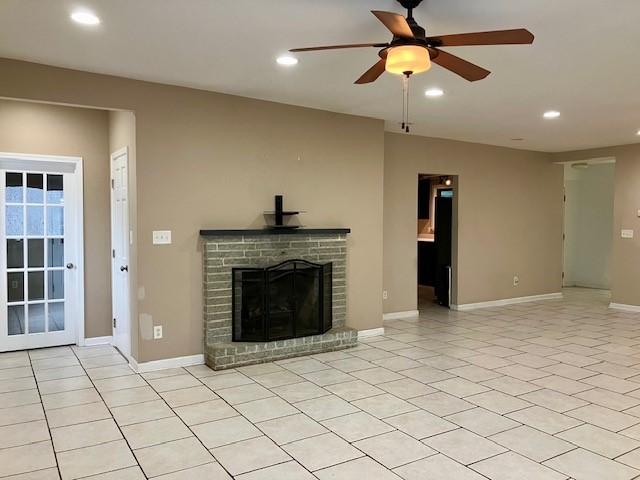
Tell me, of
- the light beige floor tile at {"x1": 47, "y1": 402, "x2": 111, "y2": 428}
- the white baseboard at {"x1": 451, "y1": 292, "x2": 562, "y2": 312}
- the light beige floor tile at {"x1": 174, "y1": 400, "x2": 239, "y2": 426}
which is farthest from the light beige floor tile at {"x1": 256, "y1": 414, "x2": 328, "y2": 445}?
the white baseboard at {"x1": 451, "y1": 292, "x2": 562, "y2": 312}

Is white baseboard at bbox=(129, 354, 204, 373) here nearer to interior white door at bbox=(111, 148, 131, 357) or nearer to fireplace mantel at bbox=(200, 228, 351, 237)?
interior white door at bbox=(111, 148, 131, 357)

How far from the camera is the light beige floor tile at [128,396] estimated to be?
12.3 ft

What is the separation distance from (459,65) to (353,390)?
261cm

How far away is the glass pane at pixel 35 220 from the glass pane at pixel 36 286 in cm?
45

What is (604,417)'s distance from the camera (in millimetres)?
3508

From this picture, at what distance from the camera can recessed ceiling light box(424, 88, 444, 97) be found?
4.57 metres

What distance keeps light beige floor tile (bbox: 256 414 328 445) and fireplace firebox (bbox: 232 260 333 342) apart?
1466mm

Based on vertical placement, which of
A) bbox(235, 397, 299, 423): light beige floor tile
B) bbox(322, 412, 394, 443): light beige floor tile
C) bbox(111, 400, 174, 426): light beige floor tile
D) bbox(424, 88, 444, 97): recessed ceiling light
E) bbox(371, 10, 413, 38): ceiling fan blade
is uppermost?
bbox(424, 88, 444, 97): recessed ceiling light

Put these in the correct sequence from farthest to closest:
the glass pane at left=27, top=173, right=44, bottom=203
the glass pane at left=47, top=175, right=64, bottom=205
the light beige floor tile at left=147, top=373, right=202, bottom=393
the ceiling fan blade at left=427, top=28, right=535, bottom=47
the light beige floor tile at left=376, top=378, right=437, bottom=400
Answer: the glass pane at left=47, top=175, right=64, bottom=205
the glass pane at left=27, top=173, right=44, bottom=203
the light beige floor tile at left=147, top=373, right=202, bottom=393
the light beige floor tile at left=376, top=378, right=437, bottom=400
the ceiling fan blade at left=427, top=28, right=535, bottom=47

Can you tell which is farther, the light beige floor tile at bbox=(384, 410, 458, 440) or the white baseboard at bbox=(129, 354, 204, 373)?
the white baseboard at bbox=(129, 354, 204, 373)

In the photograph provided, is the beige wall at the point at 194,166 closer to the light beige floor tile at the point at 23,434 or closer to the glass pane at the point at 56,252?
the light beige floor tile at the point at 23,434

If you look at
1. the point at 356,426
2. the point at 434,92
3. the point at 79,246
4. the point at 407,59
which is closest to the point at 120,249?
the point at 79,246

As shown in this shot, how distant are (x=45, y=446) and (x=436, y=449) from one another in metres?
2.41

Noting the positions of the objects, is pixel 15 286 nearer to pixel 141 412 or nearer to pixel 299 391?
pixel 141 412
